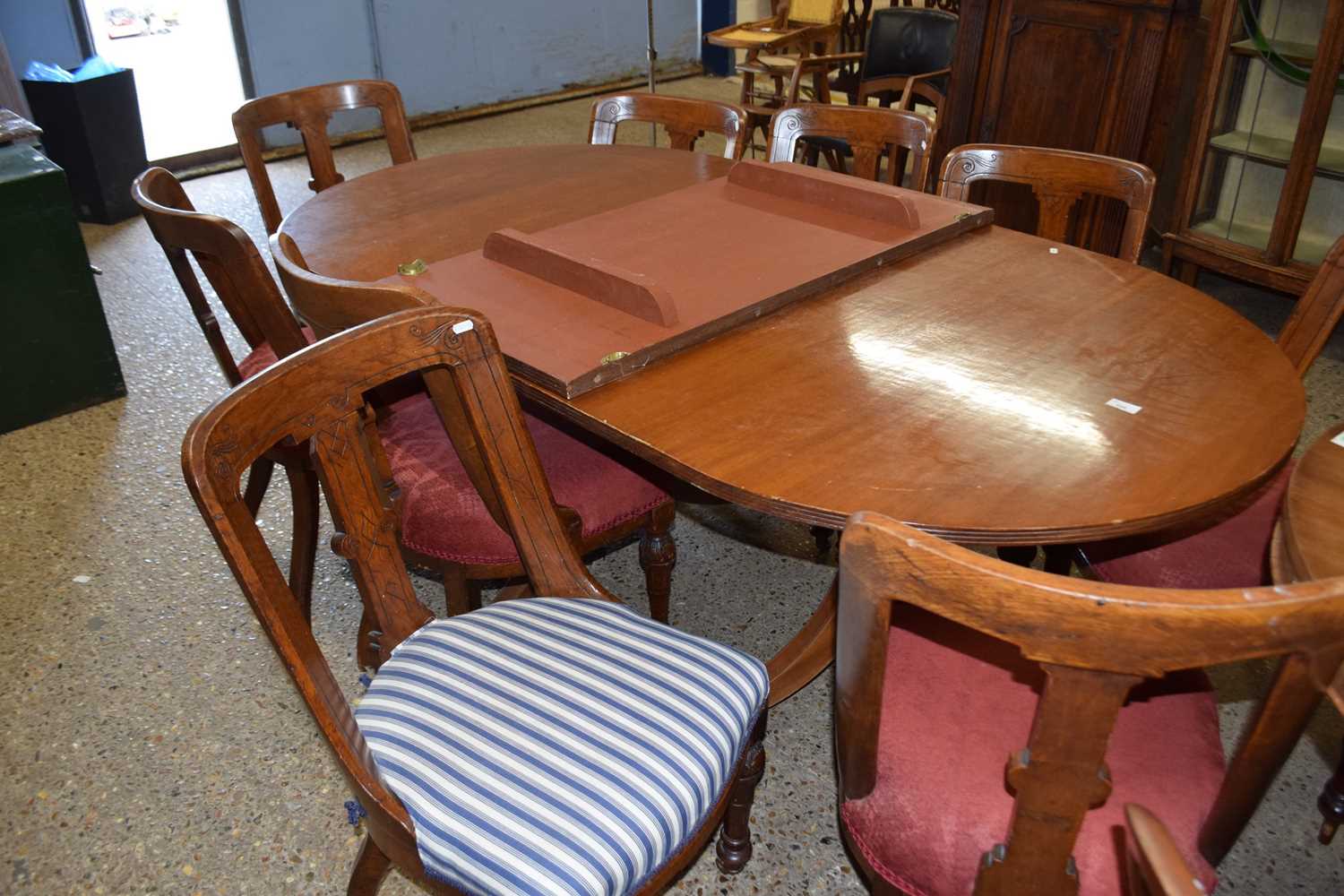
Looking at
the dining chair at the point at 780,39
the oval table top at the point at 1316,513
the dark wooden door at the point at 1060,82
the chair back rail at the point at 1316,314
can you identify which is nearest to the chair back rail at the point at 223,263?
the oval table top at the point at 1316,513

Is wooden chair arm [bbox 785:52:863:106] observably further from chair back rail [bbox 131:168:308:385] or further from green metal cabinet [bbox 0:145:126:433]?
chair back rail [bbox 131:168:308:385]

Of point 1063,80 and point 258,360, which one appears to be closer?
point 258,360

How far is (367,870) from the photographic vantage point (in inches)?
54.1

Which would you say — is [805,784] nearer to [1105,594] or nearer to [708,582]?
[708,582]

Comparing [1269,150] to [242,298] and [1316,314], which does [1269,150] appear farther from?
[242,298]

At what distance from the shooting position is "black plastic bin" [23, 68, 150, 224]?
4.12 meters

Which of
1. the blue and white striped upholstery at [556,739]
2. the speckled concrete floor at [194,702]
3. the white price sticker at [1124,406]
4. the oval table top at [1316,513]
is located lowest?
the speckled concrete floor at [194,702]

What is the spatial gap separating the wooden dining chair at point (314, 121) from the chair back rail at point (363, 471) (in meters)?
1.23

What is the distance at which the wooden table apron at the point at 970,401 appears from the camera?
1211 millimetres

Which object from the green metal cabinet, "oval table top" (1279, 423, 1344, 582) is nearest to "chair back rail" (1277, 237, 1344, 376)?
"oval table top" (1279, 423, 1344, 582)

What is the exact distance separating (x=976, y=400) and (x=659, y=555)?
699mm

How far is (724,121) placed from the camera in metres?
2.55

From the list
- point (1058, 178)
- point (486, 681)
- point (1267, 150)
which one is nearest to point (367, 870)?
point (486, 681)

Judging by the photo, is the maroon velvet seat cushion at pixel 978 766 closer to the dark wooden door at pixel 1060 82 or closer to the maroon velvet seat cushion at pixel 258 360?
the maroon velvet seat cushion at pixel 258 360
